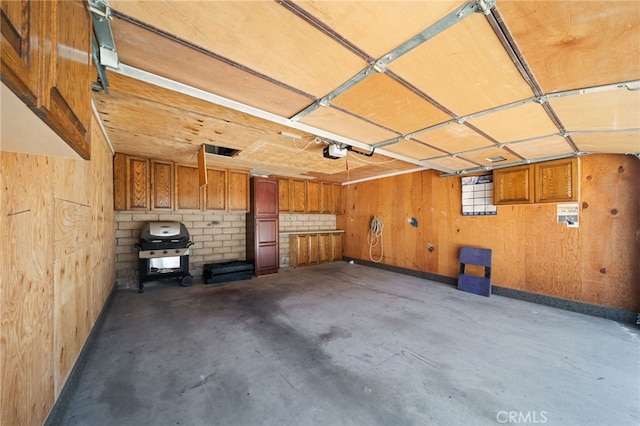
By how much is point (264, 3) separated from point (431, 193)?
473 centimetres

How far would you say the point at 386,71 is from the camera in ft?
4.90

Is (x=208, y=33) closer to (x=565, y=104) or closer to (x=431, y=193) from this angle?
(x=565, y=104)

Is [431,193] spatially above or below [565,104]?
below

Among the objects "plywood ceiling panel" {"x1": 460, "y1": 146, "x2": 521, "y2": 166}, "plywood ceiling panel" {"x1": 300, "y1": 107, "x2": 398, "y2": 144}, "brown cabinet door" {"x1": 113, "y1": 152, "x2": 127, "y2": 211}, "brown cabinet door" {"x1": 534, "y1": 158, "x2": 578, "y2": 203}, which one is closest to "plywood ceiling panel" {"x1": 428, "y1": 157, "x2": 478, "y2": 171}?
"plywood ceiling panel" {"x1": 460, "y1": 146, "x2": 521, "y2": 166}

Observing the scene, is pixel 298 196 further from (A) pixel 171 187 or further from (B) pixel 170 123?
(B) pixel 170 123

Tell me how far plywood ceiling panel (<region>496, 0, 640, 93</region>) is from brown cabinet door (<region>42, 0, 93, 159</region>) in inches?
61.8

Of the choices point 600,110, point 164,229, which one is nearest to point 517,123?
point 600,110

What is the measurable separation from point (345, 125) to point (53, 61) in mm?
2061

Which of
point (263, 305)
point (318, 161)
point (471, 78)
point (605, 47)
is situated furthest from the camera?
point (318, 161)

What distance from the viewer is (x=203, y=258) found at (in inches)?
200

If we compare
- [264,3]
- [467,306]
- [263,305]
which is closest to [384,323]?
[467,306]

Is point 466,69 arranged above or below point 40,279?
above

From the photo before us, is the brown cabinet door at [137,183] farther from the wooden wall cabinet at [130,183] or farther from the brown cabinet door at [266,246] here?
the brown cabinet door at [266,246]

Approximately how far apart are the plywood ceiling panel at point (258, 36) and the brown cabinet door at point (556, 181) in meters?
3.58
